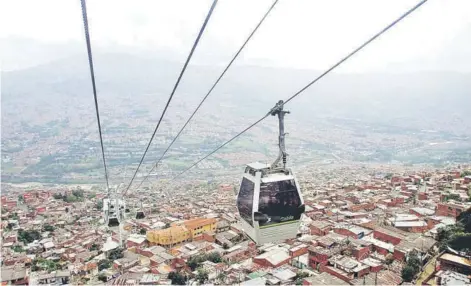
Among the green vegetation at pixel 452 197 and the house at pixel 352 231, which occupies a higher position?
the green vegetation at pixel 452 197

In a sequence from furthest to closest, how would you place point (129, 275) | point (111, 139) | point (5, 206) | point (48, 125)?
point (48, 125) → point (111, 139) → point (5, 206) → point (129, 275)

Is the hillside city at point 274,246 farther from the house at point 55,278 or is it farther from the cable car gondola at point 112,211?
the cable car gondola at point 112,211

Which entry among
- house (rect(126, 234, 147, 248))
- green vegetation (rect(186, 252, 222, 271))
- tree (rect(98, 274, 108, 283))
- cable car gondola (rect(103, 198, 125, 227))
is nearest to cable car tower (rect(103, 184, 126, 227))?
cable car gondola (rect(103, 198, 125, 227))

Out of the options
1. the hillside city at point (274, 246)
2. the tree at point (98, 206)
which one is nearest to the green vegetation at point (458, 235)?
the hillside city at point (274, 246)

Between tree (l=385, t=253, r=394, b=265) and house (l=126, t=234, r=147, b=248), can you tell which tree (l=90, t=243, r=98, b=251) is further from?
tree (l=385, t=253, r=394, b=265)

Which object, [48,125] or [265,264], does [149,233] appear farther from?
[48,125]

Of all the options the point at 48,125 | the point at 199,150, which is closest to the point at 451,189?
the point at 199,150
